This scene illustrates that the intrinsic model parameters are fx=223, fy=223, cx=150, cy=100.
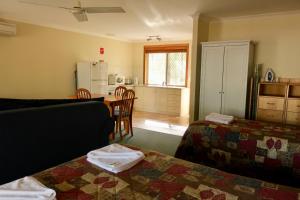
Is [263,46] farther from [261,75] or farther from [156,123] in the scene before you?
[156,123]

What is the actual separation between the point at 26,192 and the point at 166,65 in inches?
252

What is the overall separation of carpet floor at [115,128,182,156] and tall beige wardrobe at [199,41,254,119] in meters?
0.88

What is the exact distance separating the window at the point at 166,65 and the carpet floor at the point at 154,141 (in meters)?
2.72

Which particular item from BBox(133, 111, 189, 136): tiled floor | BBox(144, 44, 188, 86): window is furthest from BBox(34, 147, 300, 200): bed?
BBox(144, 44, 188, 86): window

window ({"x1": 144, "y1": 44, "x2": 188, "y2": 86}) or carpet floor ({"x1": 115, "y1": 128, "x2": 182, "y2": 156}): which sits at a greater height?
window ({"x1": 144, "y1": 44, "x2": 188, "y2": 86})

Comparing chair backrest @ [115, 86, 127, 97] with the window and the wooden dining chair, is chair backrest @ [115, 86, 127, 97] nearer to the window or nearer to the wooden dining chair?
the wooden dining chair

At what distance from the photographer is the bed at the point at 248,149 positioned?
7.61 ft

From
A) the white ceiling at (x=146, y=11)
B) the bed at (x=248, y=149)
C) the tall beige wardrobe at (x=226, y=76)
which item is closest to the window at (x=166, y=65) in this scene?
the white ceiling at (x=146, y=11)

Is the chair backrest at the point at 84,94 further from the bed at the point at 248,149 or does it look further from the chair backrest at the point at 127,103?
the bed at the point at 248,149

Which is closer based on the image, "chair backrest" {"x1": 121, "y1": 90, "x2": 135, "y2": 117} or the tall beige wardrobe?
the tall beige wardrobe

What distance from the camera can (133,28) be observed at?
17.9 feet

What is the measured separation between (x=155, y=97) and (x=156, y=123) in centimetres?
144

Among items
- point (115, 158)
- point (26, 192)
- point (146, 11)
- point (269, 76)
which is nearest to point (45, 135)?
point (115, 158)

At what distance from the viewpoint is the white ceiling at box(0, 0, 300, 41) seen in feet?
11.0
